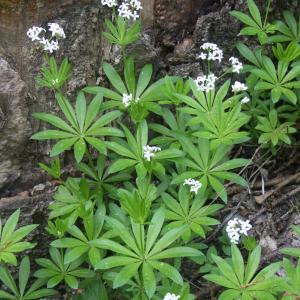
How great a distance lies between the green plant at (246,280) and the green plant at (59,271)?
2.23 feet

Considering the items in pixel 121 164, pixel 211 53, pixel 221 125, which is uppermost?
pixel 211 53

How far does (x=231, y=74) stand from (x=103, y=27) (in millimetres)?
899

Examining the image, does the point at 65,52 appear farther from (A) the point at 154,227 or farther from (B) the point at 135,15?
(A) the point at 154,227

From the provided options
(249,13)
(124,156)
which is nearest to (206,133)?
(124,156)

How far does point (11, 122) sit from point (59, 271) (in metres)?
0.84

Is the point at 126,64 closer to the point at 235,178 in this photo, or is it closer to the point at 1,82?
the point at 1,82

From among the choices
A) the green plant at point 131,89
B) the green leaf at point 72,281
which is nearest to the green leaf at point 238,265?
the green leaf at point 72,281

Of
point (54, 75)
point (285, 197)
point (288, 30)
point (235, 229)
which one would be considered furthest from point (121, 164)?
point (288, 30)

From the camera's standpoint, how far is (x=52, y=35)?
2.73m

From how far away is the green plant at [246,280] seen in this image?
2471mm

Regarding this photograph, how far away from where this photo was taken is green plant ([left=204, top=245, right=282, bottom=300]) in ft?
8.11

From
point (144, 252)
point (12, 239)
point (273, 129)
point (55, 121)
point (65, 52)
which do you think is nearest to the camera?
point (144, 252)

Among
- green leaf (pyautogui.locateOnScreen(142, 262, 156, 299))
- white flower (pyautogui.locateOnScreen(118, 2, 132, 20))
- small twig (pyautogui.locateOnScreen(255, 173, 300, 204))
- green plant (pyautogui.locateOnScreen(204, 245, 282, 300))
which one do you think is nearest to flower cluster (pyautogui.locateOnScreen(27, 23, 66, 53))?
white flower (pyautogui.locateOnScreen(118, 2, 132, 20))

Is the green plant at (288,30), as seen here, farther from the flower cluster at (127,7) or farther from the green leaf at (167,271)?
the green leaf at (167,271)
